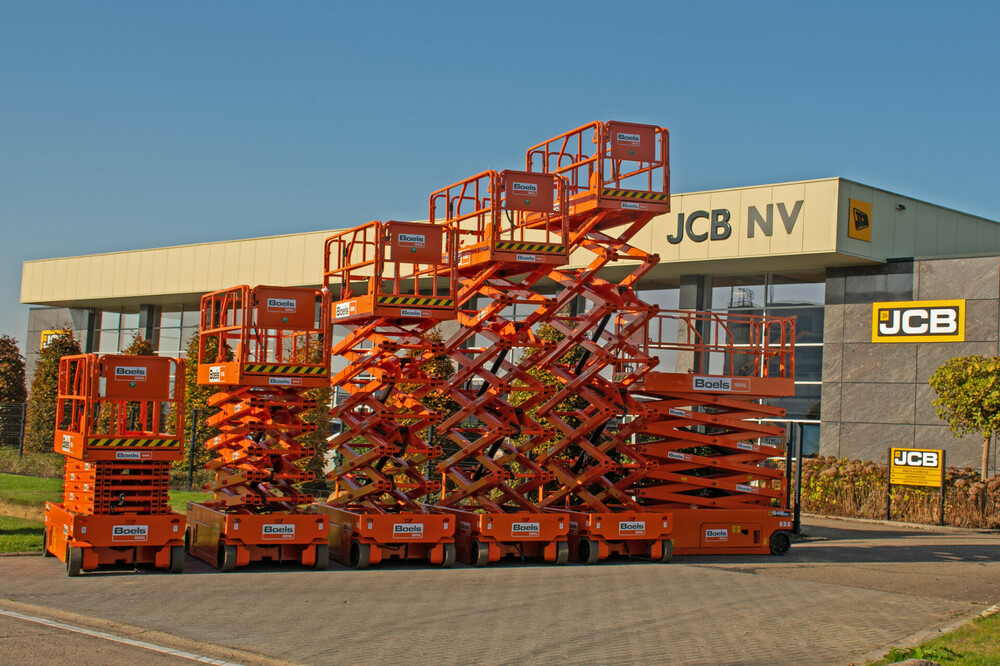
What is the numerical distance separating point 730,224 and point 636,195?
1130 cm

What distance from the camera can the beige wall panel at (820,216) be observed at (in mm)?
25422

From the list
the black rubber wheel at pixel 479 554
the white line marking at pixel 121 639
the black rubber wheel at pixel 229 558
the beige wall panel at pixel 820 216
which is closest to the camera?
the white line marking at pixel 121 639

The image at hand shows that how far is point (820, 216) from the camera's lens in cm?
2573

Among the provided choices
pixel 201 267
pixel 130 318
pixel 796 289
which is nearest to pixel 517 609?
pixel 796 289

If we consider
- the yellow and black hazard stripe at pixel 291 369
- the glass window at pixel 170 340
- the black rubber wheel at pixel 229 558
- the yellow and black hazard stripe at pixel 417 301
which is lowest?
the black rubber wheel at pixel 229 558

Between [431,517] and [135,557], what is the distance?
401 centimetres

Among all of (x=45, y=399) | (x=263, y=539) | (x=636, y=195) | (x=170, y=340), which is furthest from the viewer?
(x=170, y=340)

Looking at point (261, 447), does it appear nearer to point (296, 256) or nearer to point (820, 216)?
point (820, 216)

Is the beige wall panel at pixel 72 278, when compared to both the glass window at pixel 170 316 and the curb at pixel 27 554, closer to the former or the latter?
the glass window at pixel 170 316

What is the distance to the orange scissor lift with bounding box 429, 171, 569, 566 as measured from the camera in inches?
617

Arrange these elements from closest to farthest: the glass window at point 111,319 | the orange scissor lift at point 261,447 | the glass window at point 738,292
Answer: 1. the orange scissor lift at point 261,447
2. the glass window at point 738,292
3. the glass window at point 111,319

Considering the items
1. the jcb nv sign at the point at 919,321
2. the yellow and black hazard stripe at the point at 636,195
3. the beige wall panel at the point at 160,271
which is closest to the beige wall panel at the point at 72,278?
the beige wall panel at the point at 160,271

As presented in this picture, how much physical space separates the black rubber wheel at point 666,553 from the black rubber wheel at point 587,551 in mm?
1083

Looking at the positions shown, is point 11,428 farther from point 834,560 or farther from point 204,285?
point 834,560
